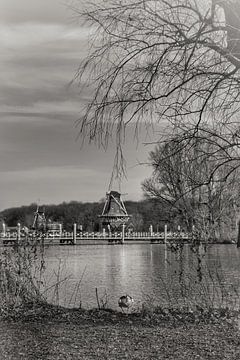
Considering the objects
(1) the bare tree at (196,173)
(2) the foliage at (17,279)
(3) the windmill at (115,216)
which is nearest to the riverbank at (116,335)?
(2) the foliage at (17,279)

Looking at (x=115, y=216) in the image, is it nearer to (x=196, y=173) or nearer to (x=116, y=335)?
(x=196, y=173)

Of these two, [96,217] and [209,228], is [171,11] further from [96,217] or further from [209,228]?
[96,217]

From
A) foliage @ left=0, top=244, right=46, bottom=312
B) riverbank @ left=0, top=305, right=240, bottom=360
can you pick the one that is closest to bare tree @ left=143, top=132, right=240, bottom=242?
riverbank @ left=0, top=305, right=240, bottom=360

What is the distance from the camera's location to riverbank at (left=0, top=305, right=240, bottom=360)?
4.67 metres

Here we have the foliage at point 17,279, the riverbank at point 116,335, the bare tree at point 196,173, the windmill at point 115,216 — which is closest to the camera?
the riverbank at point 116,335

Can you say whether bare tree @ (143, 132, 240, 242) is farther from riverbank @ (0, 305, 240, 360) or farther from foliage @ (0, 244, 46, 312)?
foliage @ (0, 244, 46, 312)

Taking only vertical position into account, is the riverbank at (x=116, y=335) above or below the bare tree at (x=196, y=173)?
below

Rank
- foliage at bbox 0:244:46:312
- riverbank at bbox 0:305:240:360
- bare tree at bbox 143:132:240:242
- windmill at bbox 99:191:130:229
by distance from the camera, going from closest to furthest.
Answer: riverbank at bbox 0:305:240:360 → bare tree at bbox 143:132:240:242 → foliage at bbox 0:244:46:312 → windmill at bbox 99:191:130:229

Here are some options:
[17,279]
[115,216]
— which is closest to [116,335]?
[17,279]

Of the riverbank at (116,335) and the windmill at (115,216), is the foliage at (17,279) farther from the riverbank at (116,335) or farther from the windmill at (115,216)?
the windmill at (115,216)

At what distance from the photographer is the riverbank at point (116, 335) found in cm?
467

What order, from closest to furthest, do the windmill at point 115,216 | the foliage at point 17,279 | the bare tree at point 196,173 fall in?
the bare tree at point 196,173
the foliage at point 17,279
the windmill at point 115,216

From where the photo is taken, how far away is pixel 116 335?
5539 mm

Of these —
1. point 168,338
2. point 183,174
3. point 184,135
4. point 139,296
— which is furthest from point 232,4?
point 139,296
